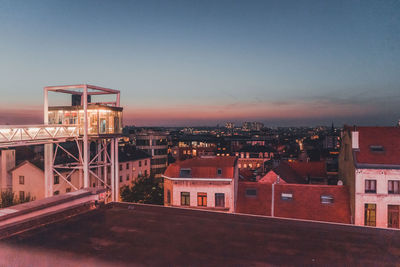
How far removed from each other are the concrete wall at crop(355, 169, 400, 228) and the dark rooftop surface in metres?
21.7

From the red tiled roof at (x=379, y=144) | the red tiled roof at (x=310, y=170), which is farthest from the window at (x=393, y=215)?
the red tiled roof at (x=310, y=170)

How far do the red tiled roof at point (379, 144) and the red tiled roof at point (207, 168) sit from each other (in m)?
13.3

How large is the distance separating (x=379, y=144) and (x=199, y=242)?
99.5 feet

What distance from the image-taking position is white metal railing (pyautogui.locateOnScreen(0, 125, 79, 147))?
21230 mm

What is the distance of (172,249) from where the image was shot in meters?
9.70

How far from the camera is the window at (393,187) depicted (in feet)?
101

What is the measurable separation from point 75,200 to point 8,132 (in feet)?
35.3

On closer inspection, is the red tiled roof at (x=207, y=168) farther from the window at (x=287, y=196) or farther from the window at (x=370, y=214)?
the window at (x=370, y=214)

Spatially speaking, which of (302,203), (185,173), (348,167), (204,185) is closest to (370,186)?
(348,167)

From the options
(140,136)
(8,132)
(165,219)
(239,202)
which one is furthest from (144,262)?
(140,136)

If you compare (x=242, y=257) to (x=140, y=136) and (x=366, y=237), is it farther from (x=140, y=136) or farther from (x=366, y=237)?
(x=140, y=136)

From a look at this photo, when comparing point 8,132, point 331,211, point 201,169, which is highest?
point 8,132

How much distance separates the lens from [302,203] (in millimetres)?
34281

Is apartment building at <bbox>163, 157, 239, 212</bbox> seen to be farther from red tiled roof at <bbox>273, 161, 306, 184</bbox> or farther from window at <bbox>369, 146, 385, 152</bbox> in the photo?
window at <bbox>369, 146, 385, 152</bbox>
